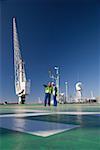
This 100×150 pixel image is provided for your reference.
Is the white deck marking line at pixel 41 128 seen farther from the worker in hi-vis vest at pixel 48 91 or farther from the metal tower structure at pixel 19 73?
the metal tower structure at pixel 19 73

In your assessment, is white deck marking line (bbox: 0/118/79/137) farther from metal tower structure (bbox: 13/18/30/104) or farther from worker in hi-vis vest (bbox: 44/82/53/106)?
metal tower structure (bbox: 13/18/30/104)

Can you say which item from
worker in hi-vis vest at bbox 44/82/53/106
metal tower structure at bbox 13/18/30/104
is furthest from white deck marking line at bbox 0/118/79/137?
metal tower structure at bbox 13/18/30/104

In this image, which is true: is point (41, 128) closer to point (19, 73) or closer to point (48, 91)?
point (48, 91)

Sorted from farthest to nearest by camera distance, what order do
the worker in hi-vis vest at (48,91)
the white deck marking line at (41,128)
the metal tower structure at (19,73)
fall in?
the metal tower structure at (19,73)
the worker in hi-vis vest at (48,91)
the white deck marking line at (41,128)

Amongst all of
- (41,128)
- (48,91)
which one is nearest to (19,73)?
(48,91)

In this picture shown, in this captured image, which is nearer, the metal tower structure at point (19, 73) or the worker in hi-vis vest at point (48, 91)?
the worker in hi-vis vest at point (48, 91)

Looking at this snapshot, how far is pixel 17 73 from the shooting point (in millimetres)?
49188

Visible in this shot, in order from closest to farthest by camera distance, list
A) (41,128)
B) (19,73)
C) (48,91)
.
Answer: (41,128) < (48,91) < (19,73)

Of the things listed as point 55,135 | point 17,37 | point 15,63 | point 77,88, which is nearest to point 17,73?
point 15,63

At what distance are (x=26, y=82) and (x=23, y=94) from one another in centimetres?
381

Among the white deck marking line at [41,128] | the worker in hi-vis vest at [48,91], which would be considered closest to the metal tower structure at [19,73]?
the worker in hi-vis vest at [48,91]

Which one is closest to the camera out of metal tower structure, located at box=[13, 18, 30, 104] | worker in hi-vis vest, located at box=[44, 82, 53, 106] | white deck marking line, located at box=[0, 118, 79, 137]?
white deck marking line, located at box=[0, 118, 79, 137]

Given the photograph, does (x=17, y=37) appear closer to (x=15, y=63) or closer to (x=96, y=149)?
(x=15, y=63)

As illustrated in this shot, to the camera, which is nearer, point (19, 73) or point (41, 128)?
point (41, 128)
